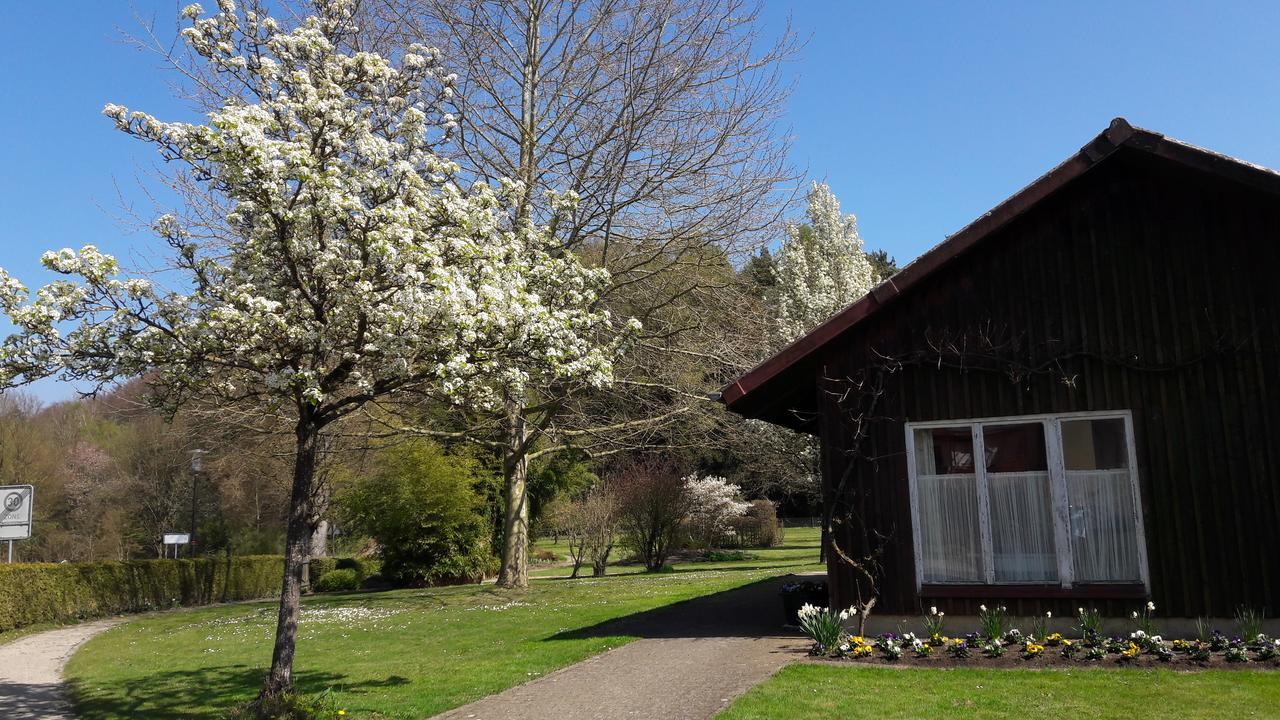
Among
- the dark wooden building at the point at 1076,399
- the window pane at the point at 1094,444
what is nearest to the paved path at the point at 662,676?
the dark wooden building at the point at 1076,399

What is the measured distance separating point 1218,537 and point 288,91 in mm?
10764

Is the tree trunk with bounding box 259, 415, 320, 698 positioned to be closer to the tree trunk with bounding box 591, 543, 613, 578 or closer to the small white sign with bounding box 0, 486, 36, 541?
the small white sign with bounding box 0, 486, 36, 541

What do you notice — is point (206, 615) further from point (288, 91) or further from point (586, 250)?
point (288, 91)

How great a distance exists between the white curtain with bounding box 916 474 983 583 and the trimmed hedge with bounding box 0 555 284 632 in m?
22.5

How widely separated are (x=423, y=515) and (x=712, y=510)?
1671cm

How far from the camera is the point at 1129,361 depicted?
946 cm

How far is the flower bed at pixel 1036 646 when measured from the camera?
8.35 metres

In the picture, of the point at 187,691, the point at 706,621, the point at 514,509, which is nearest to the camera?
the point at 187,691

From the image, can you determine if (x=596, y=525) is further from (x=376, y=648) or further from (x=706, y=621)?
(x=706, y=621)

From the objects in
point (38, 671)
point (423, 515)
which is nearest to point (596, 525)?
point (423, 515)

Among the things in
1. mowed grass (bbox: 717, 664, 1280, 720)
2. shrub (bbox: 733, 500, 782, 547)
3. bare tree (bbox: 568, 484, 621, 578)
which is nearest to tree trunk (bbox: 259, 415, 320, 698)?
mowed grass (bbox: 717, 664, 1280, 720)

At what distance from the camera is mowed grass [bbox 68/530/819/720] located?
9.91 metres

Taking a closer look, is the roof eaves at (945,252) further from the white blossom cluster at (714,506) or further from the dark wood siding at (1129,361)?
the white blossom cluster at (714,506)

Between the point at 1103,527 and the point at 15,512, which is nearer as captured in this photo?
the point at 1103,527
